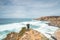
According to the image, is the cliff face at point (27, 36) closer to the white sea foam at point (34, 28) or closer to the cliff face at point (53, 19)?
the white sea foam at point (34, 28)

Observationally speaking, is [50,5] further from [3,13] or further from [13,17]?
[3,13]

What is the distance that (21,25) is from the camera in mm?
2564

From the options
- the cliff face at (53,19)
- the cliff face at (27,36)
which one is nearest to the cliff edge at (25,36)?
the cliff face at (27,36)


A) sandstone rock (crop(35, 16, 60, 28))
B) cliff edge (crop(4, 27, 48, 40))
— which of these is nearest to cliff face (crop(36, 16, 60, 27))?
sandstone rock (crop(35, 16, 60, 28))

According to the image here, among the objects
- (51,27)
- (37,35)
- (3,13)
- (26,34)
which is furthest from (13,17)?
(51,27)

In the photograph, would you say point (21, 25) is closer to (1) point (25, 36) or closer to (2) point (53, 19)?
(1) point (25, 36)

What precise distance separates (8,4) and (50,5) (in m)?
0.88

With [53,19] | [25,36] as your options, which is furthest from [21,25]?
[53,19]

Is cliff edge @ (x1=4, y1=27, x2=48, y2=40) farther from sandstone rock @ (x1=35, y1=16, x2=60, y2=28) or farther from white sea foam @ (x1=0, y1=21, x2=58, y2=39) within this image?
sandstone rock @ (x1=35, y1=16, x2=60, y2=28)

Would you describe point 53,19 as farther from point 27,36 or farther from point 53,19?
point 27,36

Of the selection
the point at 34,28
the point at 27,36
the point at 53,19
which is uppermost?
the point at 53,19

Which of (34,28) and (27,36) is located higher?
(34,28)

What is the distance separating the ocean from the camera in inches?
99.6

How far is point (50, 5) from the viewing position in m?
2.62
